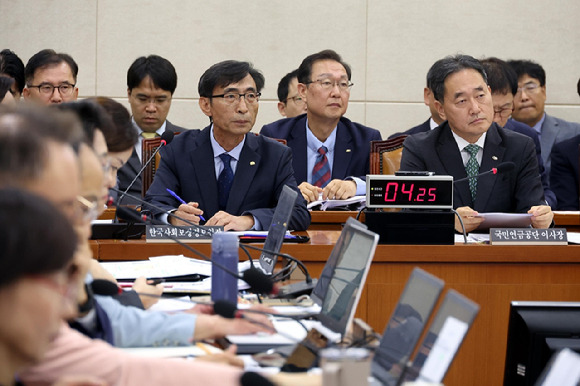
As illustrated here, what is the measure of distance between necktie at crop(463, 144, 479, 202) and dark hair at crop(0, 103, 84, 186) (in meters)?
3.01

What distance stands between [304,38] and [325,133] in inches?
72.3

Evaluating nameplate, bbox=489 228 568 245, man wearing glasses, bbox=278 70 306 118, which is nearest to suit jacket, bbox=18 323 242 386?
nameplate, bbox=489 228 568 245

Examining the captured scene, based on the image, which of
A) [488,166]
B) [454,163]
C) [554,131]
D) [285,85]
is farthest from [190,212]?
[554,131]

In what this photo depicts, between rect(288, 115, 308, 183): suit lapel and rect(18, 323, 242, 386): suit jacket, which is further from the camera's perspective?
rect(288, 115, 308, 183): suit lapel

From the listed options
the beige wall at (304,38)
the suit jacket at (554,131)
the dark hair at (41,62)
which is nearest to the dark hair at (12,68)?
the dark hair at (41,62)

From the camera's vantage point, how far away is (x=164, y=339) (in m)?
2.07

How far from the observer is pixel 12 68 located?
5348mm

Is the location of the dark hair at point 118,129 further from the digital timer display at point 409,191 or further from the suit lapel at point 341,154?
the suit lapel at point 341,154

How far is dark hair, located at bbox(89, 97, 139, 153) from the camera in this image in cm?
226

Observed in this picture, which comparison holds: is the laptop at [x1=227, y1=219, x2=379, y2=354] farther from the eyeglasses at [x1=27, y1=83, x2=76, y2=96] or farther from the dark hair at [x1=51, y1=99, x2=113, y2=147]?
the eyeglasses at [x1=27, y1=83, x2=76, y2=96]

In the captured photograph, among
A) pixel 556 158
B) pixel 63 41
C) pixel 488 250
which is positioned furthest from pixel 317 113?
pixel 63 41

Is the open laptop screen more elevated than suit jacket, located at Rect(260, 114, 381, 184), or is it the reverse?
suit jacket, located at Rect(260, 114, 381, 184)

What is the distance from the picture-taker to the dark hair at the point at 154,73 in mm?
5270

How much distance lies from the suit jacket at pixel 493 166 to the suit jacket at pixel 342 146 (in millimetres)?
692
